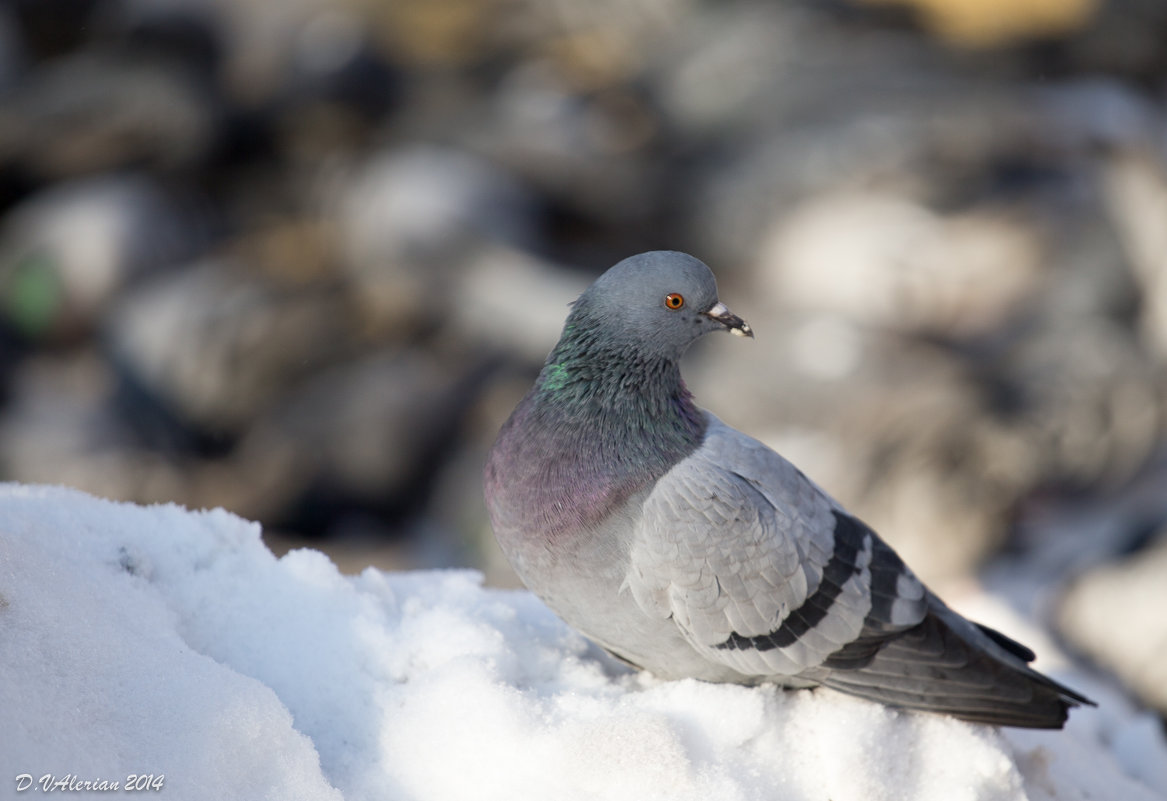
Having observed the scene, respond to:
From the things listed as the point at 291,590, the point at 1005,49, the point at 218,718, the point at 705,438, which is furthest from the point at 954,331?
the point at 218,718

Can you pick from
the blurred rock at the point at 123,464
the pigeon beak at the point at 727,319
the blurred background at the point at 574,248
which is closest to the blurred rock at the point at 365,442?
the blurred background at the point at 574,248

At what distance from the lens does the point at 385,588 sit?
86.1 inches

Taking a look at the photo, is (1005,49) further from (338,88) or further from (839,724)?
(839,724)

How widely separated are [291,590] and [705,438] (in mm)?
949

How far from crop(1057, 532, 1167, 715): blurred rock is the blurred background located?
0.03 metres

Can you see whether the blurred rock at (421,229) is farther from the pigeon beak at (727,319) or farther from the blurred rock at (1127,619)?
the pigeon beak at (727,319)

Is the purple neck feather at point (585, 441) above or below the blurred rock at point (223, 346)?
below

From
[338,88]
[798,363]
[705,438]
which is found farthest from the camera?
[338,88]

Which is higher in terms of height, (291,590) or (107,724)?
(291,590)

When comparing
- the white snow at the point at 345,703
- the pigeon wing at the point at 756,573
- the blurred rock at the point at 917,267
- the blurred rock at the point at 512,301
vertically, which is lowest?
the white snow at the point at 345,703

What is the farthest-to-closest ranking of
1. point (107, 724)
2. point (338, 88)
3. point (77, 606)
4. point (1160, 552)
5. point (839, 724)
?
point (338, 88) < point (1160, 552) < point (839, 724) < point (77, 606) < point (107, 724)

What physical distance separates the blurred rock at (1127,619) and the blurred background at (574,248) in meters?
0.03

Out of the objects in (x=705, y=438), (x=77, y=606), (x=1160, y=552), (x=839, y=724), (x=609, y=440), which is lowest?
(x=77, y=606)

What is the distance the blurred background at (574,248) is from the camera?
19.6 feet
